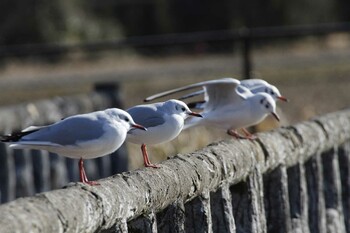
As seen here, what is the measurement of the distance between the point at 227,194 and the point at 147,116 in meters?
0.65

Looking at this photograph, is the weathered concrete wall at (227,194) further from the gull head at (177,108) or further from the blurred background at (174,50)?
the blurred background at (174,50)

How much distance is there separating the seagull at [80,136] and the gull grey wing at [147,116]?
0.54 m

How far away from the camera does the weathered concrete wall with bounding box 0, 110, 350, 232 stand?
206 inches

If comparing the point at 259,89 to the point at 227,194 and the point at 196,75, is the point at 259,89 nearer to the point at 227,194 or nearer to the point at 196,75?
the point at 227,194

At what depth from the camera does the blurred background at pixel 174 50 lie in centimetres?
2150

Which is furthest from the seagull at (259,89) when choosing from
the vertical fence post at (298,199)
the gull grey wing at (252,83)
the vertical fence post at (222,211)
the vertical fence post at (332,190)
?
the vertical fence post at (222,211)

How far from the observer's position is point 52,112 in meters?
13.4

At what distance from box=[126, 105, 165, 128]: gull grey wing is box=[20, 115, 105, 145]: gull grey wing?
2.00 feet

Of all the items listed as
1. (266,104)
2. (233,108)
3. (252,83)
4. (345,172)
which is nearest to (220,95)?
(233,108)

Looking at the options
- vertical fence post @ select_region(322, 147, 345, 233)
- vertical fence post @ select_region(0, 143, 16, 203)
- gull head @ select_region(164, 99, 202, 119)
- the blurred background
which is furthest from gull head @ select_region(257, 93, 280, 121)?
the blurred background

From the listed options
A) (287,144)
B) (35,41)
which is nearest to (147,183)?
(287,144)

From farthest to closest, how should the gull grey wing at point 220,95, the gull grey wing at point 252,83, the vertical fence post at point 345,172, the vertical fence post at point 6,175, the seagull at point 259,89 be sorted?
the vertical fence post at point 6,175
the vertical fence post at point 345,172
the gull grey wing at point 252,83
the seagull at point 259,89
the gull grey wing at point 220,95

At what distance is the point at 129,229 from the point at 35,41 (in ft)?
109

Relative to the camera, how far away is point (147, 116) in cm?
742
